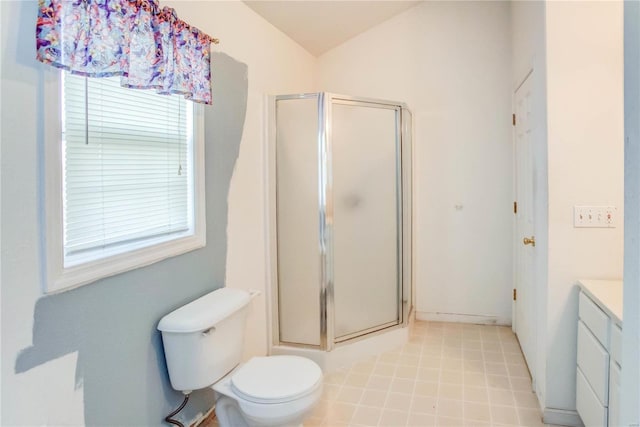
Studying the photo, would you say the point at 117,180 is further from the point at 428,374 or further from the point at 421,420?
the point at 428,374

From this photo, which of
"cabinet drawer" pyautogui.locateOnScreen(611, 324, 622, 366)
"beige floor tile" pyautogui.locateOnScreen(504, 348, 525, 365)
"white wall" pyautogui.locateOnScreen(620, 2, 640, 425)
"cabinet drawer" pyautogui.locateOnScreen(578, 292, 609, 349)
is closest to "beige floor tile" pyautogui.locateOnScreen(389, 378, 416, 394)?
"beige floor tile" pyautogui.locateOnScreen(504, 348, 525, 365)

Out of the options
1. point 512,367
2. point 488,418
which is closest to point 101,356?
point 488,418

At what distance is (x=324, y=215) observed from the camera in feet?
9.05

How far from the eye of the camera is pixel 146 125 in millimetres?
1798

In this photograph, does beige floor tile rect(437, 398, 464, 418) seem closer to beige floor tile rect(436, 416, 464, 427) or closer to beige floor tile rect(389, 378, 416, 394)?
beige floor tile rect(436, 416, 464, 427)

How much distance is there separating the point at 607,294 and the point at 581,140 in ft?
2.42

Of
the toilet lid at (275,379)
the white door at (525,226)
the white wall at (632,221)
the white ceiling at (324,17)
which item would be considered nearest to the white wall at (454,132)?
the white ceiling at (324,17)

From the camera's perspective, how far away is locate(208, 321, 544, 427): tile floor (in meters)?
2.21

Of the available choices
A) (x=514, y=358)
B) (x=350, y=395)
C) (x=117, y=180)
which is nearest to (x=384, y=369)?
(x=350, y=395)

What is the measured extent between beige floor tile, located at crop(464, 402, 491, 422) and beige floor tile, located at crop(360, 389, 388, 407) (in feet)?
1.46

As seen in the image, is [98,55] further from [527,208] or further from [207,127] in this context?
[527,208]

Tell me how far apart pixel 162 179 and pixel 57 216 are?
61 centimetres

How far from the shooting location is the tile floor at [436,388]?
2207 millimetres

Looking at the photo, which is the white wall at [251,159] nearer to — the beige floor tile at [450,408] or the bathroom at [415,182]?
the bathroom at [415,182]
